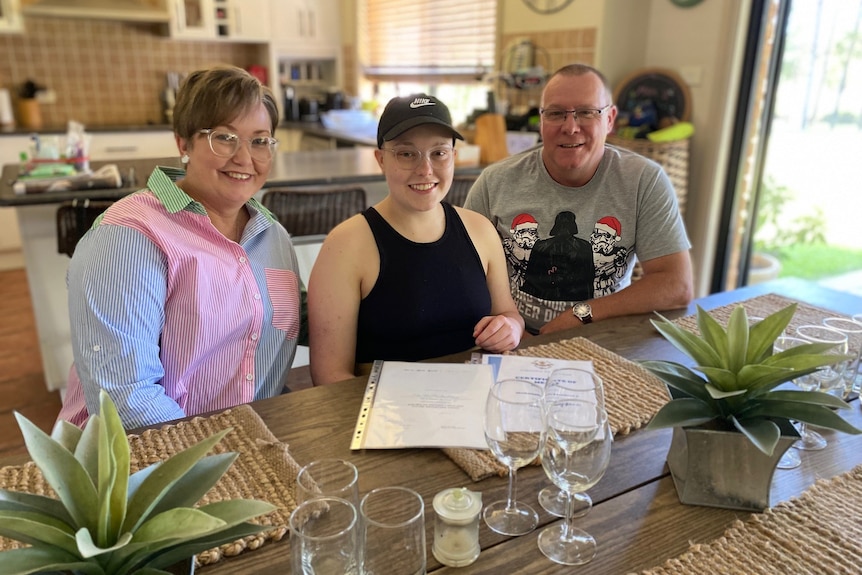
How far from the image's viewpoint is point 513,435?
2.88ft

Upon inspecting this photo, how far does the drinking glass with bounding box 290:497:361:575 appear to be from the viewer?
2.34ft

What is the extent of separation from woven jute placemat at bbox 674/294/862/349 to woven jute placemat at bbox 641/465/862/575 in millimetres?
648

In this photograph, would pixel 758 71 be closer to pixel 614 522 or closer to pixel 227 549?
pixel 614 522

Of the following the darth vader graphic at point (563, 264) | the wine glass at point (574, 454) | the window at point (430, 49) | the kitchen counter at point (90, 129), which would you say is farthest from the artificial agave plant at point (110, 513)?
the kitchen counter at point (90, 129)

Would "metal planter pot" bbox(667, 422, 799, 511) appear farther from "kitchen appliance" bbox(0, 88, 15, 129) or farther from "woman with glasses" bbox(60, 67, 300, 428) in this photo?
"kitchen appliance" bbox(0, 88, 15, 129)

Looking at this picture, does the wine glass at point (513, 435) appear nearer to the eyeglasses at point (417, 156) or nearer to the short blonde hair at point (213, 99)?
the eyeglasses at point (417, 156)

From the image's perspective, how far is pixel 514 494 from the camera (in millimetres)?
951

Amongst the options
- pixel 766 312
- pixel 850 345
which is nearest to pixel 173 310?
pixel 850 345

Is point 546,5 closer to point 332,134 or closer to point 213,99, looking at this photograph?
point 332,134

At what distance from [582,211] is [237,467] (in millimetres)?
1266

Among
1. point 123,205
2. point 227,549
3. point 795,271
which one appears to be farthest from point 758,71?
point 227,549

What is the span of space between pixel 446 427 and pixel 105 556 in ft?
1.92

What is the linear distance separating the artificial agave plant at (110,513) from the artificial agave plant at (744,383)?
1.99ft

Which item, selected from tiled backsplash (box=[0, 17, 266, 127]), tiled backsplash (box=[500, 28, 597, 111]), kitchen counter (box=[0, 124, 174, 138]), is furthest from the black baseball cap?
tiled backsplash (box=[0, 17, 266, 127])
